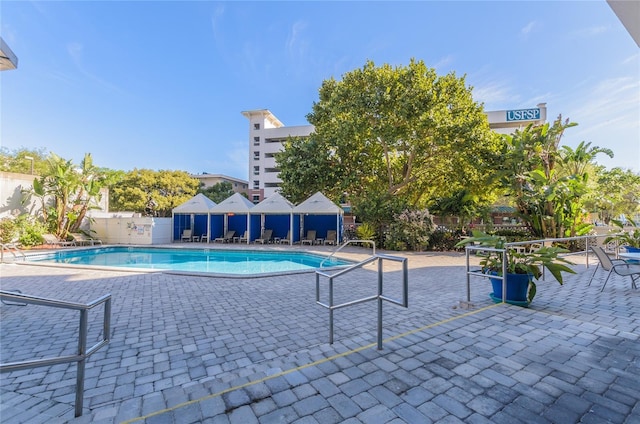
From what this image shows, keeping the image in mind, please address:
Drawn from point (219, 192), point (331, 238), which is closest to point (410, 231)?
point (331, 238)

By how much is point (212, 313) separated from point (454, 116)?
1734cm

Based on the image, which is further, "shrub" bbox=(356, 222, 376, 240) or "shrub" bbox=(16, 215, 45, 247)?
"shrub" bbox=(356, 222, 376, 240)

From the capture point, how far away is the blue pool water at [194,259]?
12.5m

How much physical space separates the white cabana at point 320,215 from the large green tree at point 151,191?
23.7 meters

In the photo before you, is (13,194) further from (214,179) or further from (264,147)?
(214,179)

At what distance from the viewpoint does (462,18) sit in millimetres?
11164

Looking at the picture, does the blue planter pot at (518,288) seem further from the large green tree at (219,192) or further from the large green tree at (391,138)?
the large green tree at (219,192)

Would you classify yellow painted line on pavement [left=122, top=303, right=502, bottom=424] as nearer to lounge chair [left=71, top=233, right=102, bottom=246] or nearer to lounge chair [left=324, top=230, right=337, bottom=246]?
lounge chair [left=324, top=230, right=337, bottom=246]

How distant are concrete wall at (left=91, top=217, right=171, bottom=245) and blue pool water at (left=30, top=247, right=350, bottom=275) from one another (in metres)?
1.30

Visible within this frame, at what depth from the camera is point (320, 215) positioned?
2053cm

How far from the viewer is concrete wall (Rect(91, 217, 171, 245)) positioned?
19.4 metres

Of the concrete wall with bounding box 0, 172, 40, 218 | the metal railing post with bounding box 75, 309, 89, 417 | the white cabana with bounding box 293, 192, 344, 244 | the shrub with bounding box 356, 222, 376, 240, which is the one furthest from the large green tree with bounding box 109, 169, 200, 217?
the metal railing post with bounding box 75, 309, 89, 417

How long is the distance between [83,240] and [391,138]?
1985 cm

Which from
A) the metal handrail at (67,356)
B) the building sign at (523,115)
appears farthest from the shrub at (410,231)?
the building sign at (523,115)
